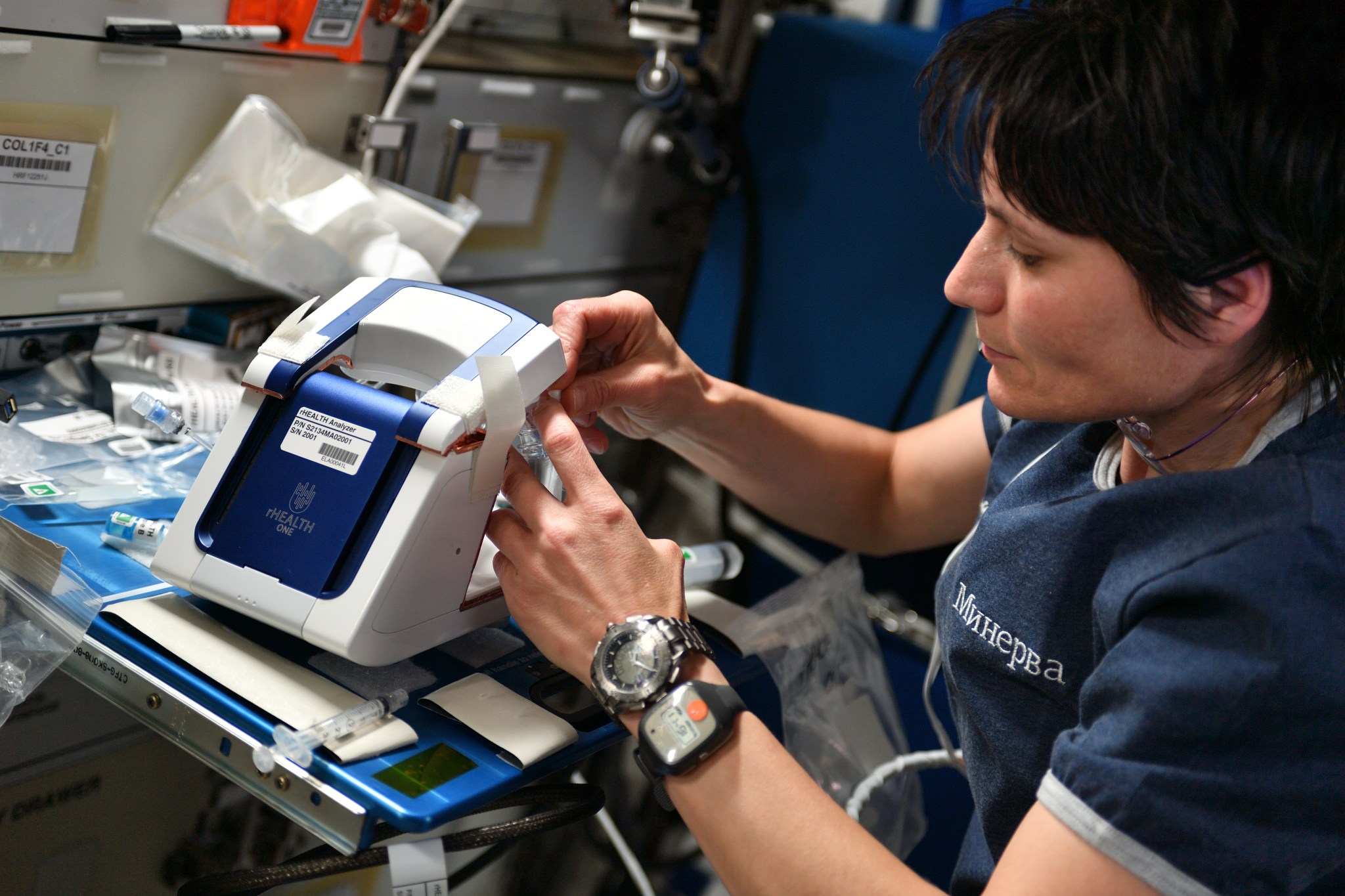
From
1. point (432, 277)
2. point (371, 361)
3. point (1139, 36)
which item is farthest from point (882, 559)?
point (1139, 36)

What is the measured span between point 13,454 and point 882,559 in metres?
1.22

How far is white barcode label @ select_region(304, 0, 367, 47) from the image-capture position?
1188 mm

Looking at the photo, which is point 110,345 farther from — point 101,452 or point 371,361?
point 371,361

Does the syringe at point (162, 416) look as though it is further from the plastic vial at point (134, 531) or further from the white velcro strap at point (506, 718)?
the white velcro strap at point (506, 718)

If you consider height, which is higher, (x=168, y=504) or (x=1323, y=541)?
(x=1323, y=541)

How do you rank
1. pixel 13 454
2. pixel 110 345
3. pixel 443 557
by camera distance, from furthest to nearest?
pixel 110 345, pixel 13 454, pixel 443 557

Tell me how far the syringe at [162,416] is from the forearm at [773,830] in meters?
0.55

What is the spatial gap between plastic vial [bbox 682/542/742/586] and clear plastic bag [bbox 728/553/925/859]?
0.19ft

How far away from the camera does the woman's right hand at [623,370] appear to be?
0.99 metres

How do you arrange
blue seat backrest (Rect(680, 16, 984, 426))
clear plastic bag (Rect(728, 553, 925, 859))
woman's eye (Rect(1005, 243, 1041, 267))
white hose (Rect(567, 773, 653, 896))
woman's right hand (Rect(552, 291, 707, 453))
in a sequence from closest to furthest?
woman's eye (Rect(1005, 243, 1041, 267)) → woman's right hand (Rect(552, 291, 707, 453)) → clear plastic bag (Rect(728, 553, 925, 859)) → white hose (Rect(567, 773, 653, 896)) → blue seat backrest (Rect(680, 16, 984, 426))

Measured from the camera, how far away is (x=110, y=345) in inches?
45.8

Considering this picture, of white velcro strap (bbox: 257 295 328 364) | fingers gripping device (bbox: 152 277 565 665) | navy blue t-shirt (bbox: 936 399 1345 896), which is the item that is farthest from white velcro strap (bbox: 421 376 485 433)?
navy blue t-shirt (bbox: 936 399 1345 896)

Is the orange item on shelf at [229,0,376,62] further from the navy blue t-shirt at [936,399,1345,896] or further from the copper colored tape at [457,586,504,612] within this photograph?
the navy blue t-shirt at [936,399,1345,896]

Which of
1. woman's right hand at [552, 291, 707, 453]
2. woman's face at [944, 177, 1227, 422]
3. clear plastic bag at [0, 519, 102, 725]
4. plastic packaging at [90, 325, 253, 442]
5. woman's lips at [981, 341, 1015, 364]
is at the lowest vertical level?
clear plastic bag at [0, 519, 102, 725]
